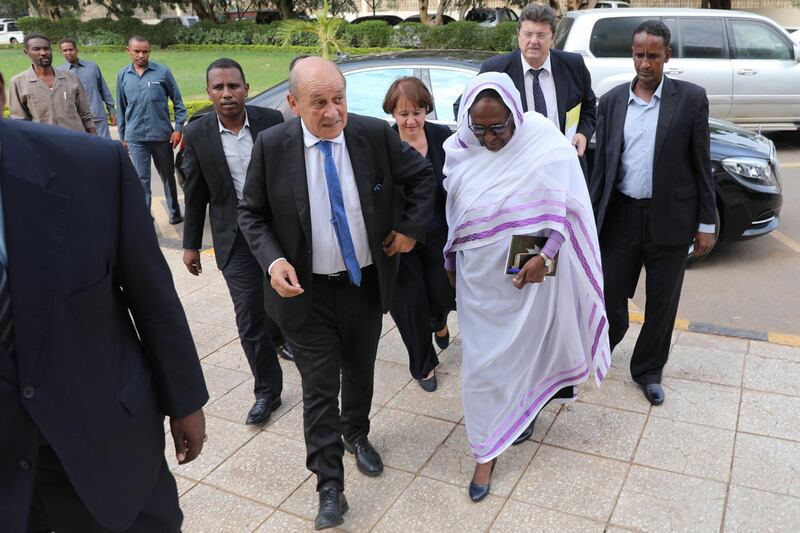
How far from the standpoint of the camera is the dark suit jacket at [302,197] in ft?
9.50

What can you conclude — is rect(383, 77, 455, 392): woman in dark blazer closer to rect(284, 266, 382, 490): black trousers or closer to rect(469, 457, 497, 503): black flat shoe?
rect(284, 266, 382, 490): black trousers

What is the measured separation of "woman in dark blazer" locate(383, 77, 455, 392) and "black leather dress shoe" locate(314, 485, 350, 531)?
1160 mm

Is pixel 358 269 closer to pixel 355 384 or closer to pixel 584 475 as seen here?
pixel 355 384

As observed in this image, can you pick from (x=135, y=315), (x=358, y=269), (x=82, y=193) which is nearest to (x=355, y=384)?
(x=358, y=269)

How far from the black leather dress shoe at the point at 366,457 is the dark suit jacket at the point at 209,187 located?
120 centimetres

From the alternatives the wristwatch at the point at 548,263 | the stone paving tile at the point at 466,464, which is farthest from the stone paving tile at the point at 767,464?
the wristwatch at the point at 548,263

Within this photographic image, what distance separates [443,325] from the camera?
15.1 ft

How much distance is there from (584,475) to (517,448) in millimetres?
374

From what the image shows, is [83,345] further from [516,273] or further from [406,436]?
[406,436]

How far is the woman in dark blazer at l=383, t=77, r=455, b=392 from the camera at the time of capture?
3869 mm

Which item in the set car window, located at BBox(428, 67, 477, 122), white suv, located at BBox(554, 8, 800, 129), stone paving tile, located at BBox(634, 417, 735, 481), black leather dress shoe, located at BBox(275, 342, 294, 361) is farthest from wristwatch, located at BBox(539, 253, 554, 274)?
white suv, located at BBox(554, 8, 800, 129)

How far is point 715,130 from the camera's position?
6.41 meters

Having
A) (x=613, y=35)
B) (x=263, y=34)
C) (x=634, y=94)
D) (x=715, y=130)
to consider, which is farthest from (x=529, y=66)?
(x=263, y=34)

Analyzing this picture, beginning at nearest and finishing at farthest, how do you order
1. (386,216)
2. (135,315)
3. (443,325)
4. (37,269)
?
1. (37,269)
2. (135,315)
3. (386,216)
4. (443,325)
